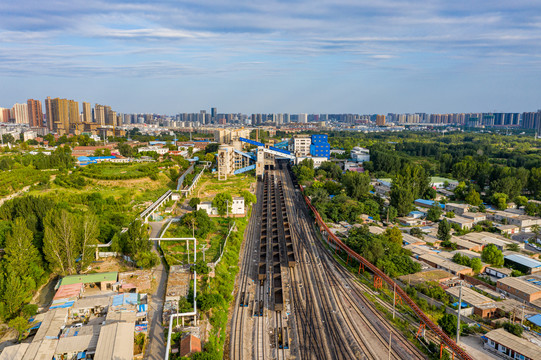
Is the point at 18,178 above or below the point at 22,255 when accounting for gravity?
above

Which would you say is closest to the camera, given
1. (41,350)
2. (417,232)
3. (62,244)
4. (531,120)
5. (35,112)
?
(41,350)

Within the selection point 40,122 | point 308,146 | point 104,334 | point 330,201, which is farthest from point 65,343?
point 40,122

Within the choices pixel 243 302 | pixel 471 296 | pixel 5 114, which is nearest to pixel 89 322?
pixel 243 302

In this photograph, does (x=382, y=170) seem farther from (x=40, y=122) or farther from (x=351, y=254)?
(x=40, y=122)

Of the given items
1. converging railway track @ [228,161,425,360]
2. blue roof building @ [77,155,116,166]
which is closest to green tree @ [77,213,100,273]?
converging railway track @ [228,161,425,360]

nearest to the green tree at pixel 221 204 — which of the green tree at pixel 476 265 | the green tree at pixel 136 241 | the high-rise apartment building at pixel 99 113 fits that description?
the green tree at pixel 136 241

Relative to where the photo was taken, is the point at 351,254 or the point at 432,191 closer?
the point at 351,254

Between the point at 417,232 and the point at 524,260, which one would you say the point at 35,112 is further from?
the point at 524,260
